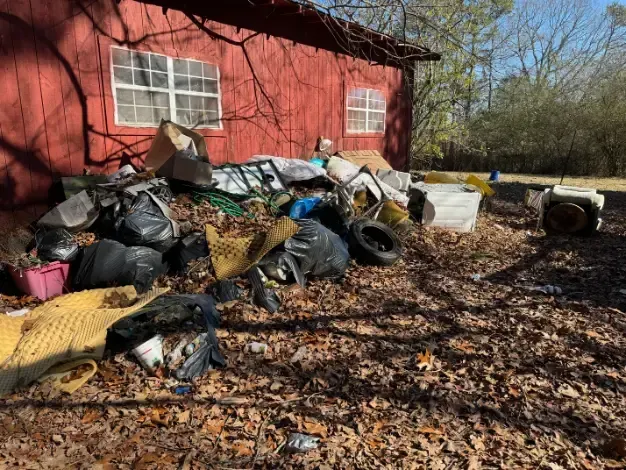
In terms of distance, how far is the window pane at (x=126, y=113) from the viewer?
Result: 640 cm

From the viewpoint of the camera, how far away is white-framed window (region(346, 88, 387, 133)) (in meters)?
10.7

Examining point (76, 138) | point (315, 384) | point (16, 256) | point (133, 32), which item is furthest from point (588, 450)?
point (133, 32)

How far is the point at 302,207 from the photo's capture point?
6.09 meters

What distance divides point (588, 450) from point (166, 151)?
5.88 metres

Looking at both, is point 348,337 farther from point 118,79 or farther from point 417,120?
point 417,120

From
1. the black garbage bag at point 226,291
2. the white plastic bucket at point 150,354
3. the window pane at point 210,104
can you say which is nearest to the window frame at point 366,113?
the window pane at point 210,104

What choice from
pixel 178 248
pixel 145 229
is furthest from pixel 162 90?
pixel 178 248

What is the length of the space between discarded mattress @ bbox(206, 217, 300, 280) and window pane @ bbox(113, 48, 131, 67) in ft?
10.7

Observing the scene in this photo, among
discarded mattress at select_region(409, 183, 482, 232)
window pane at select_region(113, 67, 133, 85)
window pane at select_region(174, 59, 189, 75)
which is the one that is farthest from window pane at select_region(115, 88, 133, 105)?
discarded mattress at select_region(409, 183, 482, 232)

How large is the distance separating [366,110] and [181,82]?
17.7 ft

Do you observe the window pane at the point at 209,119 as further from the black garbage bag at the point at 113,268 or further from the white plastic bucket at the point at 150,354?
the white plastic bucket at the point at 150,354

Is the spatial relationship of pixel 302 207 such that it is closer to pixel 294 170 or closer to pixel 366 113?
pixel 294 170

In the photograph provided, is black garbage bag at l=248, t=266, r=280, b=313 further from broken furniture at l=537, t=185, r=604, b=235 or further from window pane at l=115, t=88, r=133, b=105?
broken furniture at l=537, t=185, r=604, b=235

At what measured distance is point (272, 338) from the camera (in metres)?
3.63
